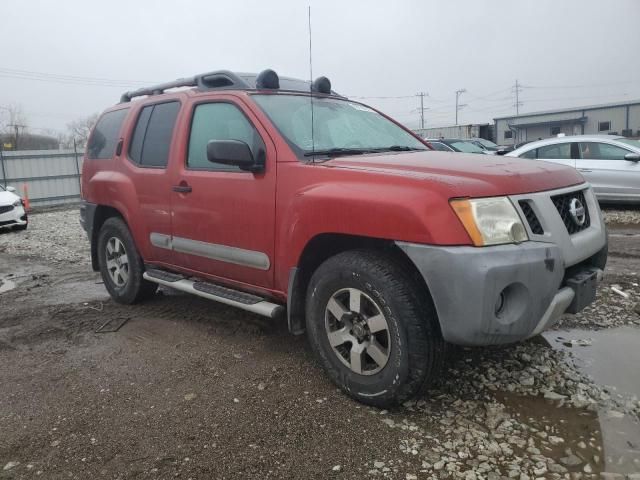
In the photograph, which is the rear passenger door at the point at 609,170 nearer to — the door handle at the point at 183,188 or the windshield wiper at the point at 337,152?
the windshield wiper at the point at 337,152

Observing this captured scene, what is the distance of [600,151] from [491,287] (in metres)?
8.76

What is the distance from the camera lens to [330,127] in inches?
145

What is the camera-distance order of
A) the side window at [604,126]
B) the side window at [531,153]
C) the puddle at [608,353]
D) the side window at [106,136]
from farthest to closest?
the side window at [604,126]
the side window at [531,153]
the side window at [106,136]
the puddle at [608,353]

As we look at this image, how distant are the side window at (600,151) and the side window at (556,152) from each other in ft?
0.83

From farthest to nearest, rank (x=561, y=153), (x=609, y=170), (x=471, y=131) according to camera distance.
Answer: (x=471, y=131) → (x=561, y=153) → (x=609, y=170)

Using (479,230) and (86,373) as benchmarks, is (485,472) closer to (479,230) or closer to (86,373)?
(479,230)

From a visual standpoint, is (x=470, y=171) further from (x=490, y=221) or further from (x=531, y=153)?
(x=531, y=153)

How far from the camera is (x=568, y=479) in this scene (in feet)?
7.39

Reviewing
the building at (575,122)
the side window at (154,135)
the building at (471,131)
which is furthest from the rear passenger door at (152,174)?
the building at (575,122)

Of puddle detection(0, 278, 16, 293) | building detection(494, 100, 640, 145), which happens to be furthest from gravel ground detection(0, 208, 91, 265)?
building detection(494, 100, 640, 145)

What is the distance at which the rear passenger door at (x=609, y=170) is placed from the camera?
928cm

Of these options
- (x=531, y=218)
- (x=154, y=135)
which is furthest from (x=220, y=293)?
(x=531, y=218)

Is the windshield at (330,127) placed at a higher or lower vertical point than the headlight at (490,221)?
higher

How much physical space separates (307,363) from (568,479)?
67.9 inches
